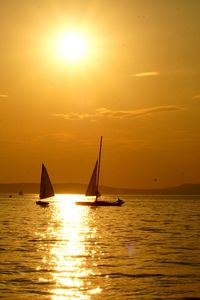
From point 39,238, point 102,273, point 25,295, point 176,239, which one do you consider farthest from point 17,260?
point 176,239

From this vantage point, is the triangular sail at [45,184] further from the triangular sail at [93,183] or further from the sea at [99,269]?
the sea at [99,269]

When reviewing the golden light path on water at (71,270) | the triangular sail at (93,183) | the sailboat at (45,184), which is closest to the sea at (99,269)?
the golden light path on water at (71,270)

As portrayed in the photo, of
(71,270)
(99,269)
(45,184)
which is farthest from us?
(45,184)

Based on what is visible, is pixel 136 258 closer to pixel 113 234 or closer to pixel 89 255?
pixel 89 255

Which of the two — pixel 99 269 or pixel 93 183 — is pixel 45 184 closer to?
pixel 93 183

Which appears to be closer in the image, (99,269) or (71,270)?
(71,270)

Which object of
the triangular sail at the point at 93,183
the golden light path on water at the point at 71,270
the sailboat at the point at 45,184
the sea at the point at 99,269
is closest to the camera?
the golden light path on water at the point at 71,270

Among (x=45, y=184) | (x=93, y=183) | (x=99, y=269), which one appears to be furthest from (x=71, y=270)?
(x=45, y=184)

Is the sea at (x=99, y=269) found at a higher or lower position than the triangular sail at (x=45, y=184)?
lower

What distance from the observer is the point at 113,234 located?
68.8m

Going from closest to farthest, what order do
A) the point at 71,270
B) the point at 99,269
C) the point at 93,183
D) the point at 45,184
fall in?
1. the point at 71,270
2. the point at 99,269
3. the point at 93,183
4. the point at 45,184

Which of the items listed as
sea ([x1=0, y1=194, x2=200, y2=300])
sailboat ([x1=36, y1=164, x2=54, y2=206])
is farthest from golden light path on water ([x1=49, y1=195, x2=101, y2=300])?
sailboat ([x1=36, y1=164, x2=54, y2=206])

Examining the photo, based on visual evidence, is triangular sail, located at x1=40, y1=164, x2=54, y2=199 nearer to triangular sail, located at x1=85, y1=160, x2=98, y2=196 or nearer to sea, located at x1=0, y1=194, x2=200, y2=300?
triangular sail, located at x1=85, y1=160, x2=98, y2=196

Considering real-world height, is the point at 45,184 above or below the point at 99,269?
above
